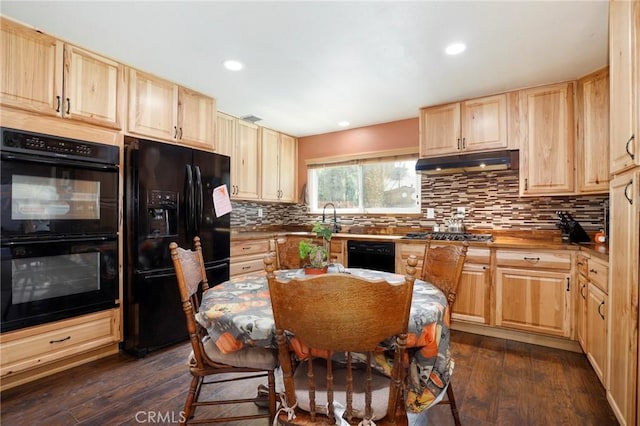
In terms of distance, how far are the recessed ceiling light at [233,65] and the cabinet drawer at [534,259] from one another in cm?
273

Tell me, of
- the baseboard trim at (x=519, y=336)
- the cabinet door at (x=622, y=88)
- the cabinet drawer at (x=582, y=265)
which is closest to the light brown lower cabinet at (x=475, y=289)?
the baseboard trim at (x=519, y=336)

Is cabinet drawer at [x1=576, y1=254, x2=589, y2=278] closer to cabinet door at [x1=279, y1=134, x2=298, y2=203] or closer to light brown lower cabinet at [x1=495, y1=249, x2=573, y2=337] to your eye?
light brown lower cabinet at [x1=495, y1=249, x2=573, y2=337]

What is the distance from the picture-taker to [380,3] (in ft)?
5.86

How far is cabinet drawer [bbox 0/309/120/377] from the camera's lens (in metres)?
1.93

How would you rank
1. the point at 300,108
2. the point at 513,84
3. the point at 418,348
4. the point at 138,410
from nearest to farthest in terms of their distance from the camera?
the point at 418,348 < the point at 138,410 < the point at 513,84 < the point at 300,108

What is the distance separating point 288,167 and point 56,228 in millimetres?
2909

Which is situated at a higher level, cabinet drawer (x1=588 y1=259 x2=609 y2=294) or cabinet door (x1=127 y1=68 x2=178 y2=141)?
cabinet door (x1=127 y1=68 x2=178 y2=141)

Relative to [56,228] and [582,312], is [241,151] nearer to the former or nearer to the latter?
[56,228]

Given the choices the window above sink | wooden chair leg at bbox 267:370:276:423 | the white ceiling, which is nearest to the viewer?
wooden chair leg at bbox 267:370:276:423

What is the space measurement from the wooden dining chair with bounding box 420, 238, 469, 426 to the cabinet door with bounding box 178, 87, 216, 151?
2.38 metres

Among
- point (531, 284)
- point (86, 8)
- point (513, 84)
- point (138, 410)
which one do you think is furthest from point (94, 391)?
point (513, 84)

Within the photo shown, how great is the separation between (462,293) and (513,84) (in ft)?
6.49

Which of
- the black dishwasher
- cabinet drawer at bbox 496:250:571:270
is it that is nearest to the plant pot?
the black dishwasher

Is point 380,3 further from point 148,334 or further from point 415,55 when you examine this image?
point 148,334
